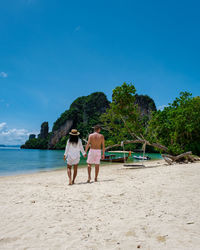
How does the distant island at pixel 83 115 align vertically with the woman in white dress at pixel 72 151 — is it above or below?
above

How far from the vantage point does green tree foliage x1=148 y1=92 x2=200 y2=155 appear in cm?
1521

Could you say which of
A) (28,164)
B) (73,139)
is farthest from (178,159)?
(28,164)

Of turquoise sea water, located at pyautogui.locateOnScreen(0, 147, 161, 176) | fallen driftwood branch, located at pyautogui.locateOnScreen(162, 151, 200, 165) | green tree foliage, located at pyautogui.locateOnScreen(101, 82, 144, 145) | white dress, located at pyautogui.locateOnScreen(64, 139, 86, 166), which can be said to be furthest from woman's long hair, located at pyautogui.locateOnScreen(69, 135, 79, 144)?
turquoise sea water, located at pyautogui.locateOnScreen(0, 147, 161, 176)

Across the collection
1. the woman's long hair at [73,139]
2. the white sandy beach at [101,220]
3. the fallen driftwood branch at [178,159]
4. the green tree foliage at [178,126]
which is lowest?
the white sandy beach at [101,220]

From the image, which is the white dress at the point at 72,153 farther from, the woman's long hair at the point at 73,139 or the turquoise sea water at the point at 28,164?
the turquoise sea water at the point at 28,164

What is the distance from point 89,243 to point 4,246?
1074 millimetres

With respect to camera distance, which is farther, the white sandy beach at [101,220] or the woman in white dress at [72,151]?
the woman in white dress at [72,151]

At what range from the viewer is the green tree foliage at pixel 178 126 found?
1521cm

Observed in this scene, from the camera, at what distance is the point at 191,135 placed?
16688 millimetres

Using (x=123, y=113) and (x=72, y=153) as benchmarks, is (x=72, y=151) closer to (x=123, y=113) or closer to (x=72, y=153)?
(x=72, y=153)

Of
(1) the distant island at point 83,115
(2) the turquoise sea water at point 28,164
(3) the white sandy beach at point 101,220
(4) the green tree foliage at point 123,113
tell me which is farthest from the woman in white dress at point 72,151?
(1) the distant island at point 83,115

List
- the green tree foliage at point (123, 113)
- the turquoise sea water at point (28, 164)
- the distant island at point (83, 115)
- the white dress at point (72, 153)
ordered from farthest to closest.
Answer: the distant island at point (83, 115)
the turquoise sea water at point (28, 164)
the green tree foliage at point (123, 113)
the white dress at point (72, 153)

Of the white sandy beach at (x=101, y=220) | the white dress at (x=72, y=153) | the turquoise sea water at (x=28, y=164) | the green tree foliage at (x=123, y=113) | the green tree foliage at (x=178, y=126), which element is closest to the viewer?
the white sandy beach at (x=101, y=220)

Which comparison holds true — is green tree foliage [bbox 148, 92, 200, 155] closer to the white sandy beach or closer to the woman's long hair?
the woman's long hair
